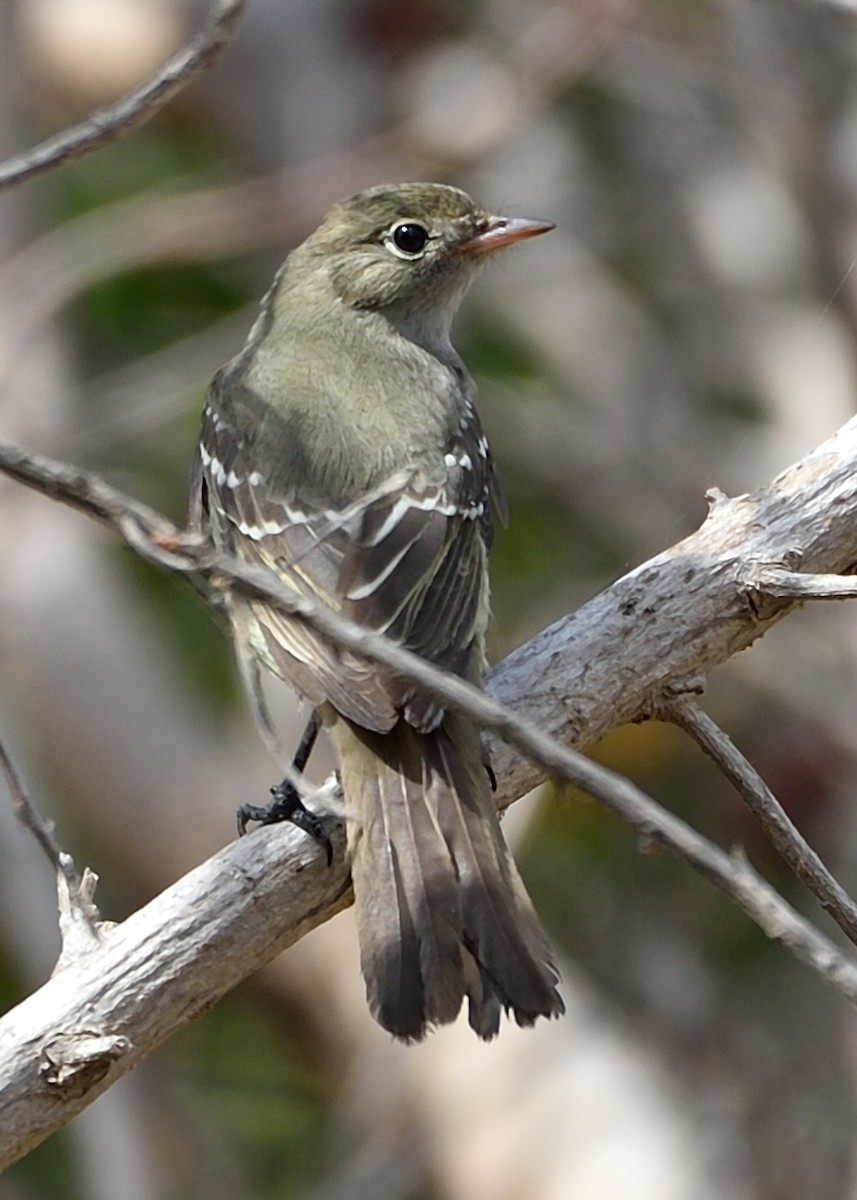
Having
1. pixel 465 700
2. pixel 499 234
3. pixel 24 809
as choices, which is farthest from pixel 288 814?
pixel 499 234

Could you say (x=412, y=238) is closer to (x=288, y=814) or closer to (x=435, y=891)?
(x=288, y=814)

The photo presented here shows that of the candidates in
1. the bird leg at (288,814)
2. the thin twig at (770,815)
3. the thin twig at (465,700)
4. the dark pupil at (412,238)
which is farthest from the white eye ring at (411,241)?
the thin twig at (465,700)

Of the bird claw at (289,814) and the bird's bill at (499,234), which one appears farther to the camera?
the bird's bill at (499,234)

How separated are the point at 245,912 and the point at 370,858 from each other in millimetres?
232

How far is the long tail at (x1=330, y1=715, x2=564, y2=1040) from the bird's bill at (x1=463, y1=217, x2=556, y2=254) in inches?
70.1

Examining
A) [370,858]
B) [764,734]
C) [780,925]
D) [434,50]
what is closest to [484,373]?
[434,50]

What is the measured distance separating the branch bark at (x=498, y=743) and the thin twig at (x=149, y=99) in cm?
68

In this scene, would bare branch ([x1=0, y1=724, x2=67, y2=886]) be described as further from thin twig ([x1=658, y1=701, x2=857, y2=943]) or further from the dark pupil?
the dark pupil

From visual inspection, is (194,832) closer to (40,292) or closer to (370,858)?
(40,292)

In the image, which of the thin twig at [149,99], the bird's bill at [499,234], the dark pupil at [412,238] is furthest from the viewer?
the dark pupil at [412,238]

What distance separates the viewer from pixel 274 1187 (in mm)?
7441

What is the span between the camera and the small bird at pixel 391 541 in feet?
9.92

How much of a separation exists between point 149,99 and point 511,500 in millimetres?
5383

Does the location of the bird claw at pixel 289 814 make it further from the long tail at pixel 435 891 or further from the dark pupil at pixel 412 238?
the dark pupil at pixel 412 238
